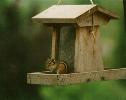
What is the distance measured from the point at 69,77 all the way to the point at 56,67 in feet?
0.73

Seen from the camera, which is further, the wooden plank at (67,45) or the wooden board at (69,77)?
the wooden plank at (67,45)

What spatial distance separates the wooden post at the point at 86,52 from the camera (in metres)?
4.91

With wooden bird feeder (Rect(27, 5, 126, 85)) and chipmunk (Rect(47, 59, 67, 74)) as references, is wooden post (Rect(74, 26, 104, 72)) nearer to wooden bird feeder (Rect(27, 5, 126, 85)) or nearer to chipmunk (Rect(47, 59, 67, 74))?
wooden bird feeder (Rect(27, 5, 126, 85))

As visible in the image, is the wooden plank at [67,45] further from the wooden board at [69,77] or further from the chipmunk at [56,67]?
the wooden board at [69,77]

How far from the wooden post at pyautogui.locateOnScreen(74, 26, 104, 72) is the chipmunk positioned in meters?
0.11

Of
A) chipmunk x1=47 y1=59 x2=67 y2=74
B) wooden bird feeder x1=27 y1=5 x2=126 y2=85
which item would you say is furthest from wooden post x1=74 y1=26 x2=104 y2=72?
chipmunk x1=47 y1=59 x2=67 y2=74

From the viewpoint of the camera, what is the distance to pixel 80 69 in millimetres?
4879

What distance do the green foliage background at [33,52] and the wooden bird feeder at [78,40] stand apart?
3601 mm

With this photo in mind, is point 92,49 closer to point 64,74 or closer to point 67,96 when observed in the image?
point 64,74

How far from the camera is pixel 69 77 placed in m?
4.60

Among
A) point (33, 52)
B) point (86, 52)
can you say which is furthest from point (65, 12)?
point (33, 52)

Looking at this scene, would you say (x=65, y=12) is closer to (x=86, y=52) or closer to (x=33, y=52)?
(x=86, y=52)

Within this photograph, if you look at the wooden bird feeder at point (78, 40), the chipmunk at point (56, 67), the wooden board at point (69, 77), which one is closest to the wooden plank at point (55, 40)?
the wooden bird feeder at point (78, 40)

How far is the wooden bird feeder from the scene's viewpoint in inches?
187
